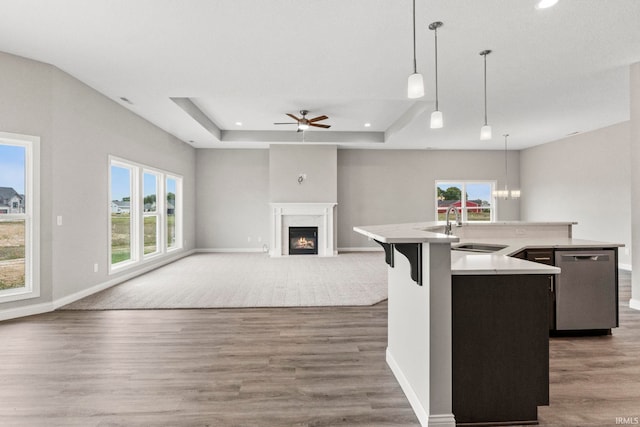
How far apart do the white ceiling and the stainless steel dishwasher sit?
216cm

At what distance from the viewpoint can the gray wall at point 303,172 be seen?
8.55 metres

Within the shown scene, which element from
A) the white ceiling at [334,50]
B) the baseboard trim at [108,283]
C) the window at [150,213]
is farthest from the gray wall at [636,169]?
the window at [150,213]

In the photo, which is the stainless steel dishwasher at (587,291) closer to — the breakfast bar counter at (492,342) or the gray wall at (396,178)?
the breakfast bar counter at (492,342)

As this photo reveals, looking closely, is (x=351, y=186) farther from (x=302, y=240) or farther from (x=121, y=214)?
(x=121, y=214)

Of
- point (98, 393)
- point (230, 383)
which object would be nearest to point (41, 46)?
point (98, 393)

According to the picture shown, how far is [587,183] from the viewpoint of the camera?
23.8ft

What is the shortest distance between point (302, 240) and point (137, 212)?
391 centimetres

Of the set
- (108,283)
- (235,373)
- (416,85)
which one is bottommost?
(235,373)

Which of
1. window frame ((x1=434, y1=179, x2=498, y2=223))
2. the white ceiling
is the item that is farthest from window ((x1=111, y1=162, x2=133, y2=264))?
window frame ((x1=434, y1=179, x2=498, y2=223))

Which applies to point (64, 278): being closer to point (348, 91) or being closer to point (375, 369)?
point (375, 369)

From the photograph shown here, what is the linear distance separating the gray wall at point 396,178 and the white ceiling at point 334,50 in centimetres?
334

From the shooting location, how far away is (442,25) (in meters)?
3.05

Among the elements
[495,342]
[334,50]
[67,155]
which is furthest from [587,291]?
[67,155]

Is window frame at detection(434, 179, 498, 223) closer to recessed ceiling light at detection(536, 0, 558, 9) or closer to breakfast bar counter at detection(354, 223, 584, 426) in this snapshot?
recessed ceiling light at detection(536, 0, 558, 9)
